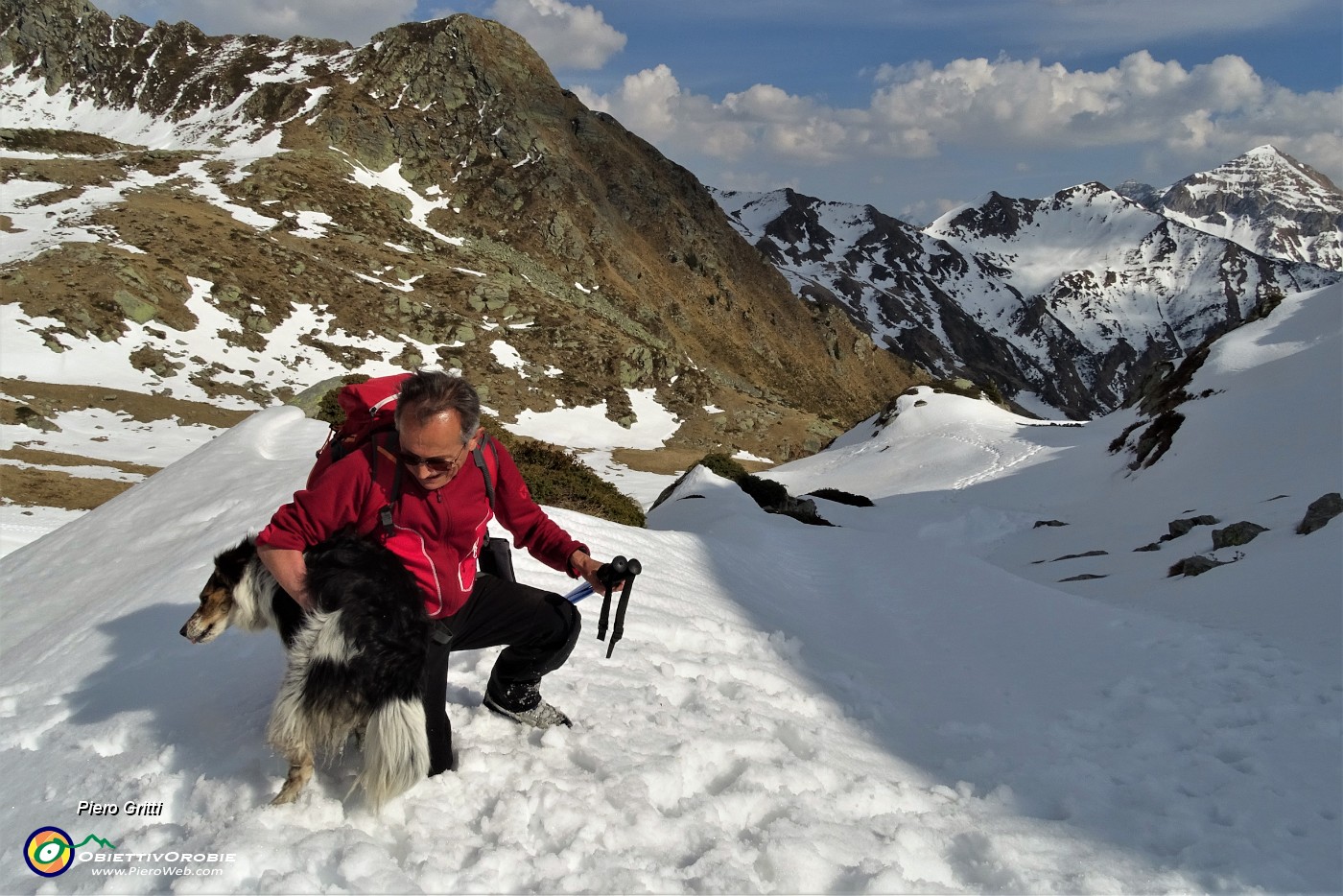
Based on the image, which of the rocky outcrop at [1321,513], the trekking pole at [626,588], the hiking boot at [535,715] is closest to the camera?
the trekking pole at [626,588]

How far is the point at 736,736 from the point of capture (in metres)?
4.68

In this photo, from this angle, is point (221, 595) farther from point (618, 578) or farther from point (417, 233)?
point (417, 233)

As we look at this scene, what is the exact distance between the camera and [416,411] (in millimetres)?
3195

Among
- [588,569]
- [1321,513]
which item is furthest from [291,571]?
[1321,513]

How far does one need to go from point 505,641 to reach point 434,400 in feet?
4.94

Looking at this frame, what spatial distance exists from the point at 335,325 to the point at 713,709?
50094 millimetres

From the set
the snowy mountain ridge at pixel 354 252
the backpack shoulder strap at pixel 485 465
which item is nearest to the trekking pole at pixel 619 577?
the backpack shoulder strap at pixel 485 465

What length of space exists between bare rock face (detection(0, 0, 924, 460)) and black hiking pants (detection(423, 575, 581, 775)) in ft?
134

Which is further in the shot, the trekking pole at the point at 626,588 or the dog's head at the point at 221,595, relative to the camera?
the trekking pole at the point at 626,588

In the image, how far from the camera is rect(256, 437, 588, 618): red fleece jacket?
127 inches

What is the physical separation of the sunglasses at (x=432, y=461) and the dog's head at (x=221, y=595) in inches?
36.5

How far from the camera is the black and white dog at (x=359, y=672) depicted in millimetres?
3049

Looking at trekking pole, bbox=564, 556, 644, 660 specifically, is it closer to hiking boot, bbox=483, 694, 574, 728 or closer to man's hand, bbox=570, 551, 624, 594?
man's hand, bbox=570, 551, 624, 594

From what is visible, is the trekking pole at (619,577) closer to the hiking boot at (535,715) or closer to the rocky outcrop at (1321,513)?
the hiking boot at (535,715)
